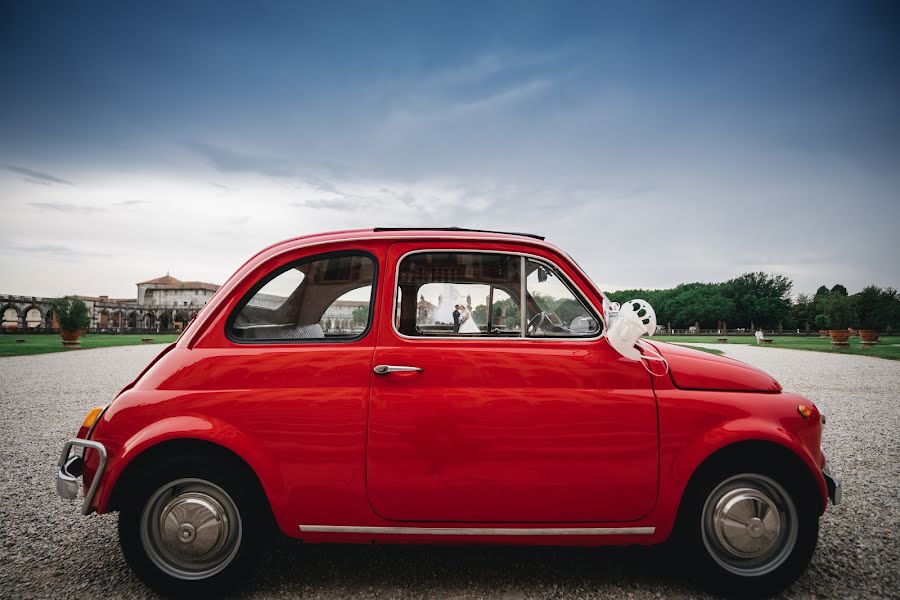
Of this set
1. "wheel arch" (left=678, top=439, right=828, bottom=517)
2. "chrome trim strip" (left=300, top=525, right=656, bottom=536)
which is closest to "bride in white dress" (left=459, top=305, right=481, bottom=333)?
"chrome trim strip" (left=300, top=525, right=656, bottom=536)

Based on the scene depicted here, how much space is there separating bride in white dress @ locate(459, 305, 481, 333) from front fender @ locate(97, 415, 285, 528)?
1400mm

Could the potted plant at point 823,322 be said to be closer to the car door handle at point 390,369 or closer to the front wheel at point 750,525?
the front wheel at point 750,525

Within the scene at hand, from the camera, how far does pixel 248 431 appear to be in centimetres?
256

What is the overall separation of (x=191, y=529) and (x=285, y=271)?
1.49 metres

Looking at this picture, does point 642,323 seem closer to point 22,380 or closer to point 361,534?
point 361,534

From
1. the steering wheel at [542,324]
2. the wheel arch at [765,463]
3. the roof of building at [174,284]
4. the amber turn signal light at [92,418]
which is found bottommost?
the wheel arch at [765,463]

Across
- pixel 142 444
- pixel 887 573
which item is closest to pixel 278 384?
pixel 142 444

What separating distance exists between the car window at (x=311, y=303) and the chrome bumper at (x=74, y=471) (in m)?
0.91

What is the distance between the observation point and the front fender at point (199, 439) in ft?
8.25

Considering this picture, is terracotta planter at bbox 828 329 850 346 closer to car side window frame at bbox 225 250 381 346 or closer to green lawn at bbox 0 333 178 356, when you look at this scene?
car side window frame at bbox 225 250 381 346

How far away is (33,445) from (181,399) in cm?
498

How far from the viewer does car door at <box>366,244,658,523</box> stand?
2.51 meters

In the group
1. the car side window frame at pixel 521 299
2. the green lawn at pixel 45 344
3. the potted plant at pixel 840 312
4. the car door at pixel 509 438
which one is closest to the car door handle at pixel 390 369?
the car door at pixel 509 438

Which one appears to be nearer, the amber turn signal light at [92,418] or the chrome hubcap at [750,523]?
the chrome hubcap at [750,523]
